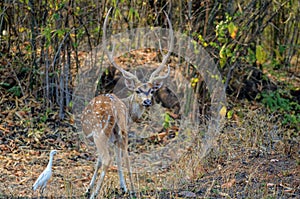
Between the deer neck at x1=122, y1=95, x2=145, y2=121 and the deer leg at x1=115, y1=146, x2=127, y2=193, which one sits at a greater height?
the deer neck at x1=122, y1=95, x2=145, y2=121

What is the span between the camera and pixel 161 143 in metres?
9.27

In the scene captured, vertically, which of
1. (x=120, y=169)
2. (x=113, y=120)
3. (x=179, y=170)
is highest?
(x=113, y=120)

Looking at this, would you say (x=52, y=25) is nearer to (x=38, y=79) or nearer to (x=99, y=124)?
(x=38, y=79)

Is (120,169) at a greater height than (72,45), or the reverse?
(72,45)

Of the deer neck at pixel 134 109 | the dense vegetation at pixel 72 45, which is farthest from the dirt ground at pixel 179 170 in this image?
the deer neck at pixel 134 109

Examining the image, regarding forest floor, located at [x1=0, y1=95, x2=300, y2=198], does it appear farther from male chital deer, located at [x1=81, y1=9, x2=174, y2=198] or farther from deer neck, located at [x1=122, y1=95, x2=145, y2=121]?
deer neck, located at [x1=122, y1=95, x2=145, y2=121]

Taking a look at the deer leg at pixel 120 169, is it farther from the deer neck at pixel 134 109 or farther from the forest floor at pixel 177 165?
the deer neck at pixel 134 109

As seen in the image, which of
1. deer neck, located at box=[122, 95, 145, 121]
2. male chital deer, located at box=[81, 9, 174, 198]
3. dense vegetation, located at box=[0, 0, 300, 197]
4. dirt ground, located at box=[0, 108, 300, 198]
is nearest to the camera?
dirt ground, located at box=[0, 108, 300, 198]

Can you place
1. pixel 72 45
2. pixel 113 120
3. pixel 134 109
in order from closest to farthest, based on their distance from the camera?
pixel 113 120 < pixel 134 109 < pixel 72 45

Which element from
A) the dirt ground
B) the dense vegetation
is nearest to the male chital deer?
the dirt ground

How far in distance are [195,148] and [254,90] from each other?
3.37 meters

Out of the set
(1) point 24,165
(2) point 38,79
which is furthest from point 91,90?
(1) point 24,165

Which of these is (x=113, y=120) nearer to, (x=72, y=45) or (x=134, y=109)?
(x=134, y=109)

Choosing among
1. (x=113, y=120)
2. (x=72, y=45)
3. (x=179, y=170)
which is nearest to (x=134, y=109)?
(x=113, y=120)
